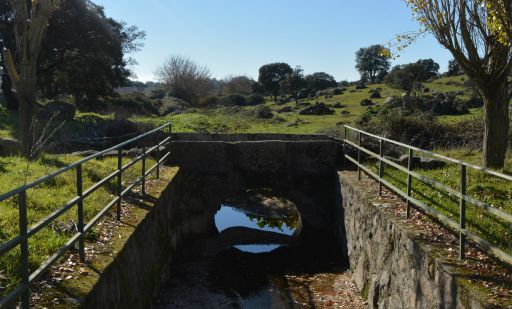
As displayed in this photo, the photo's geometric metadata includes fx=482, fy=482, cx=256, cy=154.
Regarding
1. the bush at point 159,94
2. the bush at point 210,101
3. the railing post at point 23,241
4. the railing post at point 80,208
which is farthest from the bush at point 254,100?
the railing post at point 23,241

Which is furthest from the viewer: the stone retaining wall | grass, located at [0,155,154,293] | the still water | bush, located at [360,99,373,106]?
bush, located at [360,99,373,106]

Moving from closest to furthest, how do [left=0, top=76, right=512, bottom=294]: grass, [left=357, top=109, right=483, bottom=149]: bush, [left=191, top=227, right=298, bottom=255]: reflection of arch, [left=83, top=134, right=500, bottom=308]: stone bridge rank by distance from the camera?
[left=0, top=76, right=512, bottom=294]: grass → [left=83, top=134, right=500, bottom=308]: stone bridge → [left=191, top=227, right=298, bottom=255]: reflection of arch → [left=357, top=109, right=483, bottom=149]: bush

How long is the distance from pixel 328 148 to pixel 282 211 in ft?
17.9

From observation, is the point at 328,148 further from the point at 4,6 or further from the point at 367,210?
the point at 4,6

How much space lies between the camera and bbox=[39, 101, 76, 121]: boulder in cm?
2227

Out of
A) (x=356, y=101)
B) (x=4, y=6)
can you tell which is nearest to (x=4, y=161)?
(x=4, y=6)

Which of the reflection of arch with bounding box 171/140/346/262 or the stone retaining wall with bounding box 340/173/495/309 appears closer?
the stone retaining wall with bounding box 340/173/495/309

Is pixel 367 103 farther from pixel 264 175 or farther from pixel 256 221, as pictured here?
pixel 264 175

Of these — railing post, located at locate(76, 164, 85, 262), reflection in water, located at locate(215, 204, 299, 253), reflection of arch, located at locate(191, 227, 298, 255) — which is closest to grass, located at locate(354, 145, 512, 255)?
reflection of arch, located at locate(191, 227, 298, 255)

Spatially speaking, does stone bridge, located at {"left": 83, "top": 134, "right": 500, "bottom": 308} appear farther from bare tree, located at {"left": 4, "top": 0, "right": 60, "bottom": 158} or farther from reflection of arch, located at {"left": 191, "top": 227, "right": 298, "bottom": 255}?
bare tree, located at {"left": 4, "top": 0, "right": 60, "bottom": 158}

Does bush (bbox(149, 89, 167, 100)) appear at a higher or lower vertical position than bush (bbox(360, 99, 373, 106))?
higher

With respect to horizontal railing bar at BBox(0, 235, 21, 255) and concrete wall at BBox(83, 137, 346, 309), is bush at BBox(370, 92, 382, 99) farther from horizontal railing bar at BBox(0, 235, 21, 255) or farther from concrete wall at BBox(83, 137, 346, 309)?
horizontal railing bar at BBox(0, 235, 21, 255)

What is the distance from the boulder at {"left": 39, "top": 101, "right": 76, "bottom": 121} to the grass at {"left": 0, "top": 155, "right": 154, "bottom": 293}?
40.2 ft

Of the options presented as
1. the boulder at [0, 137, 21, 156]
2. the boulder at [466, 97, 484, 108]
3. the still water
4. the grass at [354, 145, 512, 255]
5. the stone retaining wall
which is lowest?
the still water
